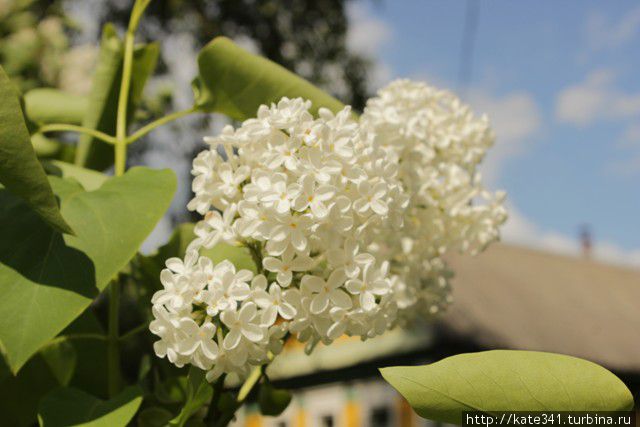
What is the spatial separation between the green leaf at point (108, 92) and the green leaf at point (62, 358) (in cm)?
25

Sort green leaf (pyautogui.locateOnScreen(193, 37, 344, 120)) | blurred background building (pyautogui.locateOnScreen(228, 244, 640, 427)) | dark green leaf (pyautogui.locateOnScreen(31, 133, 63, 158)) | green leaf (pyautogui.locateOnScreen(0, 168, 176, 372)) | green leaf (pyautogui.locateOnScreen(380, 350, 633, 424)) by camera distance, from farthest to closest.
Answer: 1. blurred background building (pyautogui.locateOnScreen(228, 244, 640, 427))
2. dark green leaf (pyautogui.locateOnScreen(31, 133, 63, 158))
3. green leaf (pyautogui.locateOnScreen(193, 37, 344, 120))
4. green leaf (pyautogui.locateOnScreen(0, 168, 176, 372))
5. green leaf (pyautogui.locateOnScreen(380, 350, 633, 424))

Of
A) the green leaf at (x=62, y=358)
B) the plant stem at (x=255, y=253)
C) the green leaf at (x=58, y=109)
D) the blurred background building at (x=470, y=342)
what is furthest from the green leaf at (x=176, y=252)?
the blurred background building at (x=470, y=342)

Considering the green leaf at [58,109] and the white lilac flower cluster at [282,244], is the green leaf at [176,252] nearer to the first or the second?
the white lilac flower cluster at [282,244]

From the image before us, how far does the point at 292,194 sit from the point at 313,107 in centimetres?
30

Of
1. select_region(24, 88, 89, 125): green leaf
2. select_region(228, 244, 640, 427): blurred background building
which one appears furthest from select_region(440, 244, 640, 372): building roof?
select_region(24, 88, 89, 125): green leaf

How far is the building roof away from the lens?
8.95 m

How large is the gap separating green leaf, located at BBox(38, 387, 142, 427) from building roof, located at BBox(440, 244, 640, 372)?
6957 millimetres

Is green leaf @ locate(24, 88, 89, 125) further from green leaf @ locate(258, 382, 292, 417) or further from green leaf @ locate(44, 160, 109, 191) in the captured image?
green leaf @ locate(258, 382, 292, 417)

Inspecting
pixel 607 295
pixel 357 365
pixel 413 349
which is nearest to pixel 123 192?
pixel 413 349

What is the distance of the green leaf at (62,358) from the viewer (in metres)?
0.81

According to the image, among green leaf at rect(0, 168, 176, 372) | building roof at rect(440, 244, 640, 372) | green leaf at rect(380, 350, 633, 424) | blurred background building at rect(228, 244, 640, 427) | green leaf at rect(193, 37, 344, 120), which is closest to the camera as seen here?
green leaf at rect(380, 350, 633, 424)

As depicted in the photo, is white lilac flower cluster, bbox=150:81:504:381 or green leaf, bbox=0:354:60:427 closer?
white lilac flower cluster, bbox=150:81:504:381

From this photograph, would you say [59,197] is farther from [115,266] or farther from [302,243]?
[302,243]

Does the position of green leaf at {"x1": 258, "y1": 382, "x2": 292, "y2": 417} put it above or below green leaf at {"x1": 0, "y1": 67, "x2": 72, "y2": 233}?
below
